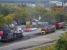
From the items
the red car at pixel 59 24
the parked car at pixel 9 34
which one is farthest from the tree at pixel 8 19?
the red car at pixel 59 24

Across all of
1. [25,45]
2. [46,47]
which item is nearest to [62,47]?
[46,47]

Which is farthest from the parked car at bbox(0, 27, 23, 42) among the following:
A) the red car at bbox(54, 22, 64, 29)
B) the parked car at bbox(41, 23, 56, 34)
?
the red car at bbox(54, 22, 64, 29)

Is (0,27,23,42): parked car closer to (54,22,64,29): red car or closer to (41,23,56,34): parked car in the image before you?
(41,23,56,34): parked car

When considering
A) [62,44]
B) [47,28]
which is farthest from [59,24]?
[62,44]

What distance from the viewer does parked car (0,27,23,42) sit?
8.00 ft

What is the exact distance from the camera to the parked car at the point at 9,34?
2.44m

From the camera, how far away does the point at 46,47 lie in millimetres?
2389

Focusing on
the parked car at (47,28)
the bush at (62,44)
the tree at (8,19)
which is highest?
the tree at (8,19)

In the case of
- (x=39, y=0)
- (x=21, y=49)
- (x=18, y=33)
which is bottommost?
(x=21, y=49)

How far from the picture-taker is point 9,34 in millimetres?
2484

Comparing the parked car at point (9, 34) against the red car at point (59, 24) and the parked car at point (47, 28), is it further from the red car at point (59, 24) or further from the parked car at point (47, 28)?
the red car at point (59, 24)

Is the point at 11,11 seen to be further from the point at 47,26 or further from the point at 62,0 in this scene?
the point at 62,0

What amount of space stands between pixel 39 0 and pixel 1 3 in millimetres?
485

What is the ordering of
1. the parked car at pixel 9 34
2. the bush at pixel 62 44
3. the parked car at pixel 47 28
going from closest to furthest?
the bush at pixel 62 44
the parked car at pixel 9 34
the parked car at pixel 47 28
